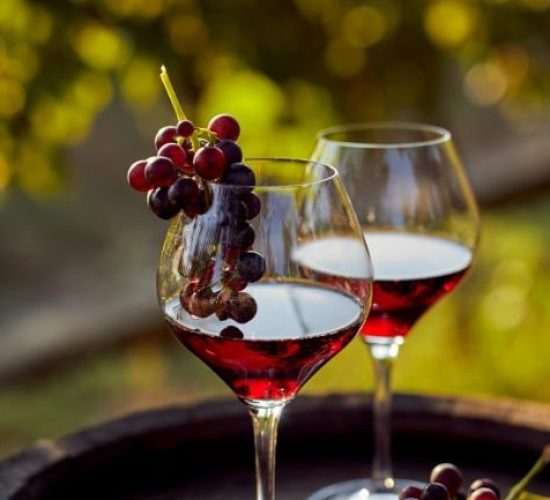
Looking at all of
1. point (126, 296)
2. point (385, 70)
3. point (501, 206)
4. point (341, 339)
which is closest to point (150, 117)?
point (126, 296)

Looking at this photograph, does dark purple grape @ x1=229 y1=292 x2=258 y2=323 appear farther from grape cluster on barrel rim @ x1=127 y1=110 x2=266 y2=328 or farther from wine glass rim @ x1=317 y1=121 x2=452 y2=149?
wine glass rim @ x1=317 y1=121 x2=452 y2=149

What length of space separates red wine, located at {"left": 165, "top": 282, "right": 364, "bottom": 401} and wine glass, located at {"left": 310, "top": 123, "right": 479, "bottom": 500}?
10.7 inches

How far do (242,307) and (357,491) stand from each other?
1.48 ft

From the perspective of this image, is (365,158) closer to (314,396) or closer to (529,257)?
(314,396)

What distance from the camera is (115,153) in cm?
570

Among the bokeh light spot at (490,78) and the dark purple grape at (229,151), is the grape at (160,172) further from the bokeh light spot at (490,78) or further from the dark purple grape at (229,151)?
the bokeh light spot at (490,78)

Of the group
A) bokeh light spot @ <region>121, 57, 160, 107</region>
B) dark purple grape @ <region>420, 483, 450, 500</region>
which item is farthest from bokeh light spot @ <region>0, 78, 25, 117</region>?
dark purple grape @ <region>420, 483, 450, 500</region>

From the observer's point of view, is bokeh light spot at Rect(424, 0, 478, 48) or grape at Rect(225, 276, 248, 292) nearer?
grape at Rect(225, 276, 248, 292)

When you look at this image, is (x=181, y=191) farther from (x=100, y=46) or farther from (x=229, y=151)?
(x=100, y=46)

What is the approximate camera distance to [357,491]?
1.48m

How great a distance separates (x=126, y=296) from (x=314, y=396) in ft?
11.4

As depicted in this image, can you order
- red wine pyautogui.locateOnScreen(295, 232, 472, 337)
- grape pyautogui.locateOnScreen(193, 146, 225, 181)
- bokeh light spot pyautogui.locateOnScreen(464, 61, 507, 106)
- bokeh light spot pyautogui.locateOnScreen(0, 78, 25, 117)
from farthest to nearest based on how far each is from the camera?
bokeh light spot pyautogui.locateOnScreen(464, 61, 507, 106) → bokeh light spot pyautogui.locateOnScreen(0, 78, 25, 117) → red wine pyautogui.locateOnScreen(295, 232, 472, 337) → grape pyautogui.locateOnScreen(193, 146, 225, 181)

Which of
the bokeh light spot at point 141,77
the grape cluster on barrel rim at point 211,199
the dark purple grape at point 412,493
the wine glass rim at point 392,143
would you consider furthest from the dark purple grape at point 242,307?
the bokeh light spot at point 141,77

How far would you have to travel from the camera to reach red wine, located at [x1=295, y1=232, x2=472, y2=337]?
1445 mm
